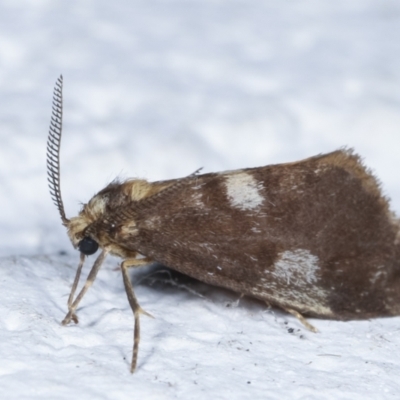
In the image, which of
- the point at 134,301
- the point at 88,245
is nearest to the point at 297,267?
the point at 134,301

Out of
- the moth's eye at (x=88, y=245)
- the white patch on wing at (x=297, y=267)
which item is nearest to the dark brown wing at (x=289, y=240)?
the white patch on wing at (x=297, y=267)

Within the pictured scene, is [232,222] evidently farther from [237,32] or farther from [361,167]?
[237,32]

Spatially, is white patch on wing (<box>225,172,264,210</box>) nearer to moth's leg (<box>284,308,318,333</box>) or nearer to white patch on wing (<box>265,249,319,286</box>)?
white patch on wing (<box>265,249,319,286</box>)

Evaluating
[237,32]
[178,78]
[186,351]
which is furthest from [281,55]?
[186,351]

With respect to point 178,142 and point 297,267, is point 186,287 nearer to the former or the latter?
point 297,267

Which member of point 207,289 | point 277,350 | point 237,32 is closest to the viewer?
point 277,350

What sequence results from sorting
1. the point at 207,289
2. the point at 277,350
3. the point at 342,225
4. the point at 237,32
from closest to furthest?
the point at 277,350 < the point at 342,225 < the point at 207,289 < the point at 237,32

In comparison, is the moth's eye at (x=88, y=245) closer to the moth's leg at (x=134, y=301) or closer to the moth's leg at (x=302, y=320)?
the moth's leg at (x=134, y=301)

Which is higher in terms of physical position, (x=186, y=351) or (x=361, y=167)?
(x=361, y=167)
